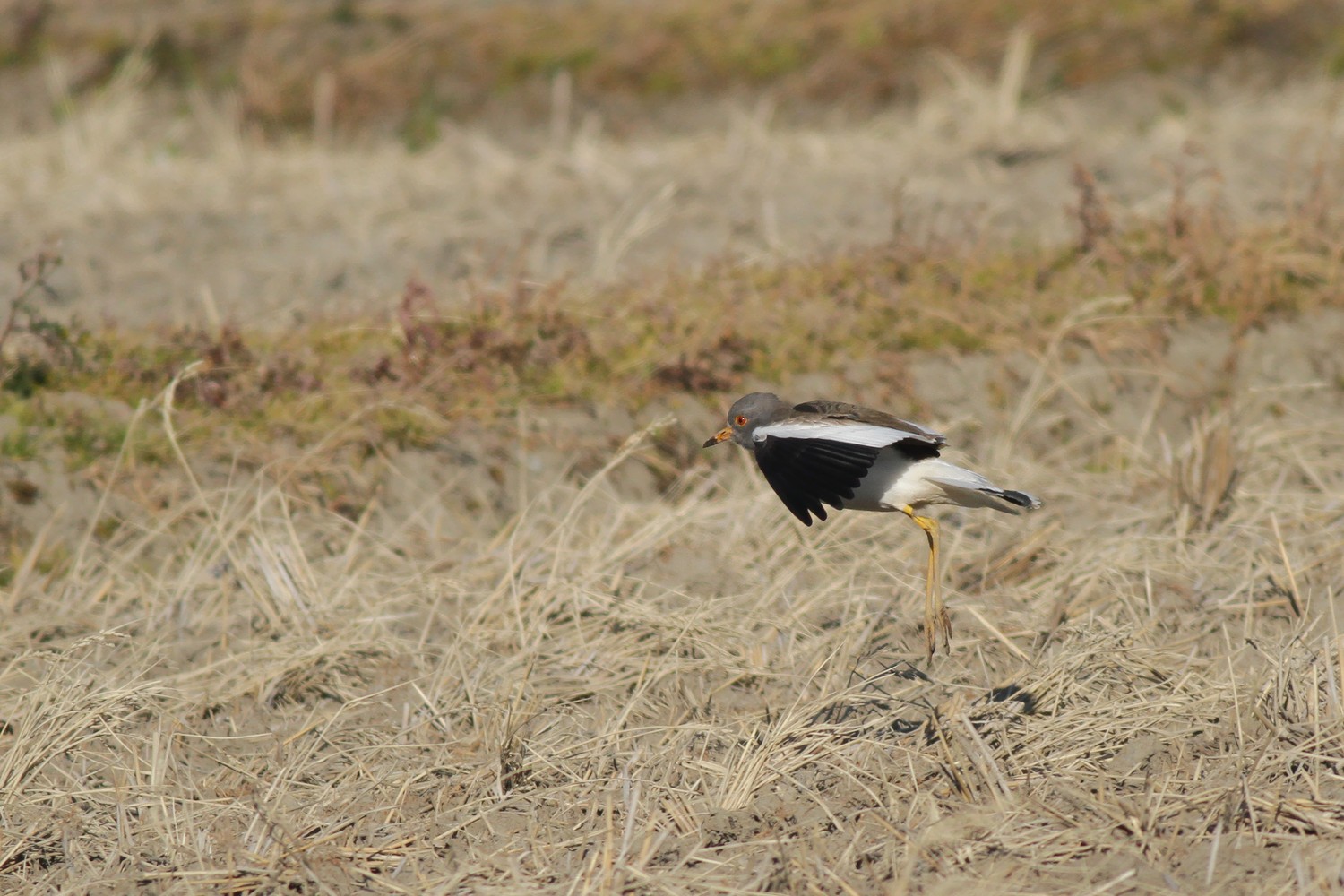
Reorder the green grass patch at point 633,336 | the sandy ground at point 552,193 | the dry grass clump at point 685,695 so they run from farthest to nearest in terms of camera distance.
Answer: the sandy ground at point 552,193
the green grass patch at point 633,336
the dry grass clump at point 685,695

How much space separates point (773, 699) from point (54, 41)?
10.8 m

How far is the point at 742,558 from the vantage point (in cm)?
553

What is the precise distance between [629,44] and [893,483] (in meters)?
9.68

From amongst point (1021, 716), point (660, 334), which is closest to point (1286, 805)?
point (1021, 716)

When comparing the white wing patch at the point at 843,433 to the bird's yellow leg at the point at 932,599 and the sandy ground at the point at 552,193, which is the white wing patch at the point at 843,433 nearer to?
the bird's yellow leg at the point at 932,599

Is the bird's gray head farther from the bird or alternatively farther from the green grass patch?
the green grass patch

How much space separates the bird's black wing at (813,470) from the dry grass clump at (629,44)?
9.17m

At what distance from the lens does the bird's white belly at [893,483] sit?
431cm

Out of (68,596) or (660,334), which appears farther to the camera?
(660,334)

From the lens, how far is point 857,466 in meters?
3.97

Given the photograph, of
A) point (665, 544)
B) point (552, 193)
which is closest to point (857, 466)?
point (665, 544)

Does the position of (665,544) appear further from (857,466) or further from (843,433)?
(857,466)

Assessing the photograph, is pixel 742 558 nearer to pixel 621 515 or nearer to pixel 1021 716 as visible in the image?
pixel 621 515

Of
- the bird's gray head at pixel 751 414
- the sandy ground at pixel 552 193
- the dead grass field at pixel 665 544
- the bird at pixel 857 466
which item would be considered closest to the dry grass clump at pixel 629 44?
the sandy ground at pixel 552 193
